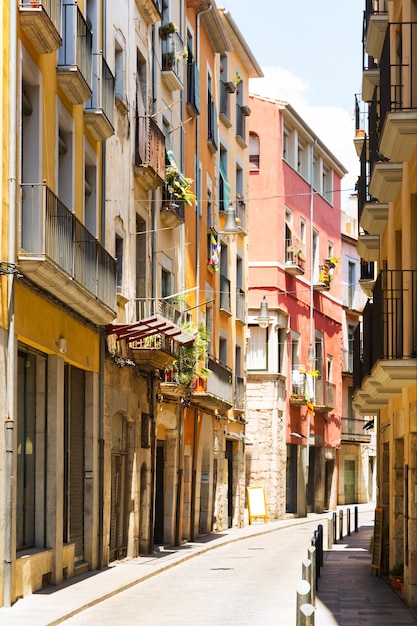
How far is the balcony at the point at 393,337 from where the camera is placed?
633 inches

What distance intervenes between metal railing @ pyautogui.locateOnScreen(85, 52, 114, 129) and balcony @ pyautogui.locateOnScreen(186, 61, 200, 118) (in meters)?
10.2

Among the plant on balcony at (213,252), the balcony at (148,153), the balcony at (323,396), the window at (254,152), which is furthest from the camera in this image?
the balcony at (323,396)

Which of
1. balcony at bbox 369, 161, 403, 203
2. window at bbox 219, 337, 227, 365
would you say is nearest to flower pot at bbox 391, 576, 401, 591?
balcony at bbox 369, 161, 403, 203

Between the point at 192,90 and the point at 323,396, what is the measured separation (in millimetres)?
20858

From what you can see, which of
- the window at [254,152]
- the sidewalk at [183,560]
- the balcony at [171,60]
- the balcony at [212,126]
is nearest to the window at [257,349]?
the window at [254,152]

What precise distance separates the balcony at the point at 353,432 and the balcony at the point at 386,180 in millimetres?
38746

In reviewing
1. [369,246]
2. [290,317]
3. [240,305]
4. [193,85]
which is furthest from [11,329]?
[290,317]

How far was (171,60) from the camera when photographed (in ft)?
95.7

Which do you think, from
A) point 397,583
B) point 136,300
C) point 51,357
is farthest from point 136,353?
point 397,583

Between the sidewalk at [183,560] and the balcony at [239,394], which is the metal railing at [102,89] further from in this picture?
the balcony at [239,394]

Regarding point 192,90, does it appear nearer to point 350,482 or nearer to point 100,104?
point 100,104

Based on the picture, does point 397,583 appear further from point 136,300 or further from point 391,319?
point 136,300

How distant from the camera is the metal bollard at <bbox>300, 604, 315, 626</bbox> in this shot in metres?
10.1

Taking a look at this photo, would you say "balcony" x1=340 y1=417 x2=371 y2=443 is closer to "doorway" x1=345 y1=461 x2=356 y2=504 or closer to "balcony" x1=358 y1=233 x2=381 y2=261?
"doorway" x1=345 y1=461 x2=356 y2=504
